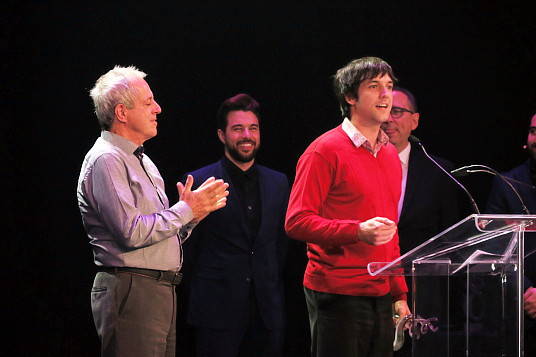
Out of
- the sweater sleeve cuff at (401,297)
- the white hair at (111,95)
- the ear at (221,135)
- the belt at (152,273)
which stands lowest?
the sweater sleeve cuff at (401,297)

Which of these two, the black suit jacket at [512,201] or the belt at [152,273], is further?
the black suit jacket at [512,201]

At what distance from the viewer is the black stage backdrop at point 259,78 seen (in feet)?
13.4

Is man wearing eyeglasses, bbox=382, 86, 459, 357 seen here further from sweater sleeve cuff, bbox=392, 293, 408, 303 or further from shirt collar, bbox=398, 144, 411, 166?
sweater sleeve cuff, bbox=392, 293, 408, 303

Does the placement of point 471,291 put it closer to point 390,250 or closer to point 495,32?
point 390,250

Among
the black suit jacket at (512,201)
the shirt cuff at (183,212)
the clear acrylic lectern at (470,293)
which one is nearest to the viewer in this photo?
the clear acrylic lectern at (470,293)

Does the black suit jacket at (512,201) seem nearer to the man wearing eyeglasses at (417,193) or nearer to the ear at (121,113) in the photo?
the man wearing eyeglasses at (417,193)

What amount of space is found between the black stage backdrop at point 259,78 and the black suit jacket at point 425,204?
0.72 meters

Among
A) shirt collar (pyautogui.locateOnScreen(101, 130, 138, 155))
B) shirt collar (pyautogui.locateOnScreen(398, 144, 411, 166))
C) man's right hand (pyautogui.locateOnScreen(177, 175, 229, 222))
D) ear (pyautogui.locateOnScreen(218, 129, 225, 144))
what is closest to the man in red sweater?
man's right hand (pyautogui.locateOnScreen(177, 175, 229, 222))

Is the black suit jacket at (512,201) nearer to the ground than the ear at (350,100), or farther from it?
nearer to the ground

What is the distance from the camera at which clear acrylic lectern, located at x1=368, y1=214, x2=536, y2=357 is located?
1991mm

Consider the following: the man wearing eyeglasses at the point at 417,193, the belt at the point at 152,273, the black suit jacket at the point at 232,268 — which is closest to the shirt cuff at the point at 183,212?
the belt at the point at 152,273

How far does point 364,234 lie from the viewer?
7.60 feet

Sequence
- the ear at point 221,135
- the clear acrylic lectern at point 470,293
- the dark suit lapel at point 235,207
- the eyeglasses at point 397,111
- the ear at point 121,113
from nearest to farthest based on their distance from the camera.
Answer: the clear acrylic lectern at point 470,293 → the ear at point 121,113 → the dark suit lapel at point 235,207 → the eyeglasses at point 397,111 → the ear at point 221,135

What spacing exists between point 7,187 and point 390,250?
2433 mm
